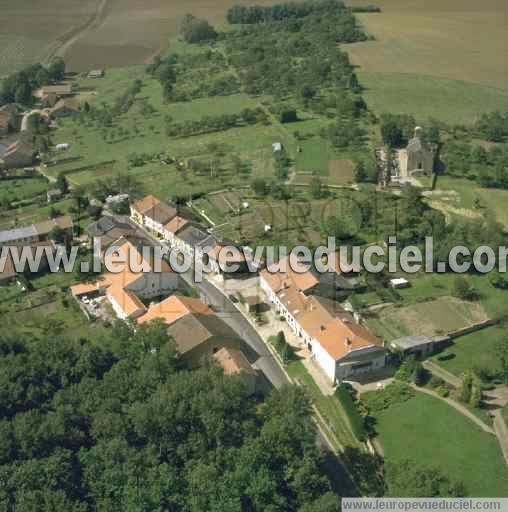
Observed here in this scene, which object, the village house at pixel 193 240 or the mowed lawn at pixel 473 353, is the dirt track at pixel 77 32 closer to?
the village house at pixel 193 240

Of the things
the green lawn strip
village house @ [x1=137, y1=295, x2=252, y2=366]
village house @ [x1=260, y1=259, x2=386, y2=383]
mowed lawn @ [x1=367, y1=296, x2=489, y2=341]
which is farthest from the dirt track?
the green lawn strip

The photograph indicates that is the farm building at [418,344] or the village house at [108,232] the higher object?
the village house at [108,232]

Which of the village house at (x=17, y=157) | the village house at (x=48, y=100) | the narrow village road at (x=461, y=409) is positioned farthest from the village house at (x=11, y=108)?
the narrow village road at (x=461, y=409)

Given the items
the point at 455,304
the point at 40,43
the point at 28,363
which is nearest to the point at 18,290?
the point at 28,363

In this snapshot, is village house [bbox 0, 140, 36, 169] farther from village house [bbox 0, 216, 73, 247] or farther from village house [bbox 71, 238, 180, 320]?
village house [bbox 71, 238, 180, 320]

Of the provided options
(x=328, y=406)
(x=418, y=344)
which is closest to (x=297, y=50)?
(x=418, y=344)

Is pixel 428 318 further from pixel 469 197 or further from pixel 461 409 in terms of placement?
pixel 469 197
